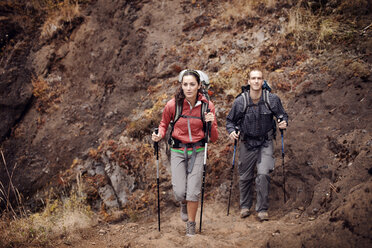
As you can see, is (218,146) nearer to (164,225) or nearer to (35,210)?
(164,225)

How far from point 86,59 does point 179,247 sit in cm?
836

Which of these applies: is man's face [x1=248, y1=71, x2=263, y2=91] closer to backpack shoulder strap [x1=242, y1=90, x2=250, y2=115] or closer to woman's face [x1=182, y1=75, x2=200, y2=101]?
backpack shoulder strap [x1=242, y1=90, x2=250, y2=115]

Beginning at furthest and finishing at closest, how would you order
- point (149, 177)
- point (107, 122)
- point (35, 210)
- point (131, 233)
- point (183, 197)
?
point (107, 122) → point (35, 210) → point (149, 177) → point (131, 233) → point (183, 197)

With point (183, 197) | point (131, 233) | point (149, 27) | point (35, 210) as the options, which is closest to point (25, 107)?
point (35, 210)

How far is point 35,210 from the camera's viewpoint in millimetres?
7996

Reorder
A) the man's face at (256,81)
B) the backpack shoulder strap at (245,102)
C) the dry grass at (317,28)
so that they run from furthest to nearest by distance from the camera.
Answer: the dry grass at (317,28)
the backpack shoulder strap at (245,102)
the man's face at (256,81)

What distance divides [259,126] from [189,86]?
5.48 feet

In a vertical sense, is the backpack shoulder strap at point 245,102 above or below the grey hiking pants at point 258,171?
above

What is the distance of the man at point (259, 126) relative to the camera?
5418 mm

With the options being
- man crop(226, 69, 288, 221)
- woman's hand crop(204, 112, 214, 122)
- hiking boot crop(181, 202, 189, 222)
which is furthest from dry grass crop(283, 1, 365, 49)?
hiking boot crop(181, 202, 189, 222)

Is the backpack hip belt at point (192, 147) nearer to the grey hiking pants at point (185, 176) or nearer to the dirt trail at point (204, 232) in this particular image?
the grey hiking pants at point (185, 176)

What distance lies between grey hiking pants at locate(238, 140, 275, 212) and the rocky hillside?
1.74ft

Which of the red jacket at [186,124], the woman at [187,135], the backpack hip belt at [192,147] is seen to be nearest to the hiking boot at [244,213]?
the woman at [187,135]

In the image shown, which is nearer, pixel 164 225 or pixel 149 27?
pixel 164 225
